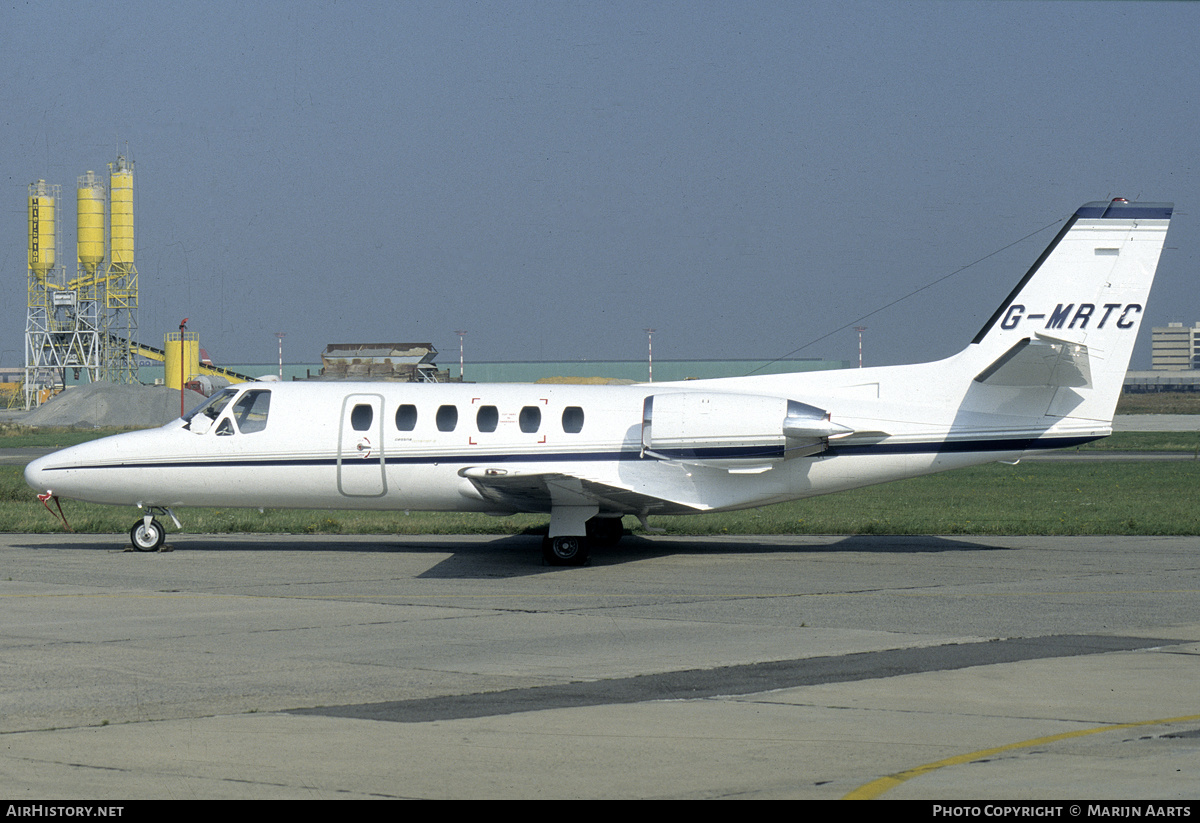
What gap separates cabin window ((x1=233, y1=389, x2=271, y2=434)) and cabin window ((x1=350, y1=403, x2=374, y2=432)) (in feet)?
4.75

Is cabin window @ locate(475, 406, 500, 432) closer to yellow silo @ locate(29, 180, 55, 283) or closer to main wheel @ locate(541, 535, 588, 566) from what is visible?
main wheel @ locate(541, 535, 588, 566)

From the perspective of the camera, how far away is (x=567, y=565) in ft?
62.2

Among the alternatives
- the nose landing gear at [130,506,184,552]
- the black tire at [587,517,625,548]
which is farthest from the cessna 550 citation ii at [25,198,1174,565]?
the black tire at [587,517,625,548]

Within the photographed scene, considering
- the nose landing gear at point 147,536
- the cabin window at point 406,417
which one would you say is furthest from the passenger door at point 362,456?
the nose landing gear at point 147,536

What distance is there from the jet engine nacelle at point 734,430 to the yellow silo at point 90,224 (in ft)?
241

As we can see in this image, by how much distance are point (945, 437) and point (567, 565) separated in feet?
20.4

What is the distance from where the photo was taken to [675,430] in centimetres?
1908

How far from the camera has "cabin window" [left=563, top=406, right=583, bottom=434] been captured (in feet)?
64.1

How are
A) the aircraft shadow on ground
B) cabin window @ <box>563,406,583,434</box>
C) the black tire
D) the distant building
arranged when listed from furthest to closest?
1. the distant building
2. the black tire
3. the aircraft shadow on ground
4. cabin window @ <box>563,406,583,434</box>

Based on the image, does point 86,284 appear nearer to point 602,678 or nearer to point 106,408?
point 106,408

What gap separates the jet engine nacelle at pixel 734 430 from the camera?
62.1 feet
